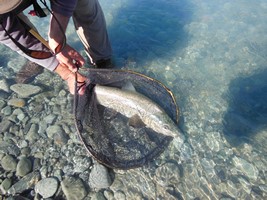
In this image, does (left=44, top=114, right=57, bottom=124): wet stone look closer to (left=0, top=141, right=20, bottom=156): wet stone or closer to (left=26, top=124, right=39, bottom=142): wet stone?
(left=26, top=124, right=39, bottom=142): wet stone

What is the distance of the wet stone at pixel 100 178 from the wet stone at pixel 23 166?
108cm

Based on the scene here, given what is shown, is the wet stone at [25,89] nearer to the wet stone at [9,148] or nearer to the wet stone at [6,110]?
the wet stone at [6,110]

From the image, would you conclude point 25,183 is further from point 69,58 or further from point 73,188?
point 69,58

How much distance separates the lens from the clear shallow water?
13.6 feet

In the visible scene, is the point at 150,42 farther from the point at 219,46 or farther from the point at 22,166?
the point at 22,166

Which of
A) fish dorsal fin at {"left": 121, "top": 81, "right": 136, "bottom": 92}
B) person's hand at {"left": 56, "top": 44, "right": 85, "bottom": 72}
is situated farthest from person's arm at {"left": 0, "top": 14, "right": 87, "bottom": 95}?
fish dorsal fin at {"left": 121, "top": 81, "right": 136, "bottom": 92}

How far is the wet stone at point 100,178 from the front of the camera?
4070 mm

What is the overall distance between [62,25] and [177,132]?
97.7 inches

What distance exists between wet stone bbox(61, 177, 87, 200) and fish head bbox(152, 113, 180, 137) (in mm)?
1545

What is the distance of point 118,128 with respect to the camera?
4531 millimetres

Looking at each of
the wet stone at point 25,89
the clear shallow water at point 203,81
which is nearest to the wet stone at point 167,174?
the clear shallow water at point 203,81

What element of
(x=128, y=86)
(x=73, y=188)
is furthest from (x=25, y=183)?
(x=128, y=86)

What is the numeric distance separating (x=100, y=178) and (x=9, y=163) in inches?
63.2

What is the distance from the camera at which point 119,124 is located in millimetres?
4582
